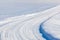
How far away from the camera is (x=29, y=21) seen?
1.31 meters

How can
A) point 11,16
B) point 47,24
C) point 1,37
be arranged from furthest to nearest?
point 11,16 → point 47,24 → point 1,37

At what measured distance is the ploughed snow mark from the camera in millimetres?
1098

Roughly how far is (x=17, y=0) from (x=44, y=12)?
1.14 ft

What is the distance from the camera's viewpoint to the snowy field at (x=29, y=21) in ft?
3.64

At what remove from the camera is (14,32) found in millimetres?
1146

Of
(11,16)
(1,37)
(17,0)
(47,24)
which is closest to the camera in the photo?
(1,37)

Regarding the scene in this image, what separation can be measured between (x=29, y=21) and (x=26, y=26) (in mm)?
104

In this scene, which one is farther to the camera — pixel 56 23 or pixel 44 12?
pixel 44 12

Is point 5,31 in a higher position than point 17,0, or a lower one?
lower

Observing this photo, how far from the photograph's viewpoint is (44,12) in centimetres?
146

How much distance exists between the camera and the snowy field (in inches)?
43.7

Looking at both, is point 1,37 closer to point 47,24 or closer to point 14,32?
point 14,32

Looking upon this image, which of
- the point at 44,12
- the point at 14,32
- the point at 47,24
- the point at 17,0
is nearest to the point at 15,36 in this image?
the point at 14,32

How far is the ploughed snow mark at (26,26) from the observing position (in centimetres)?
110
